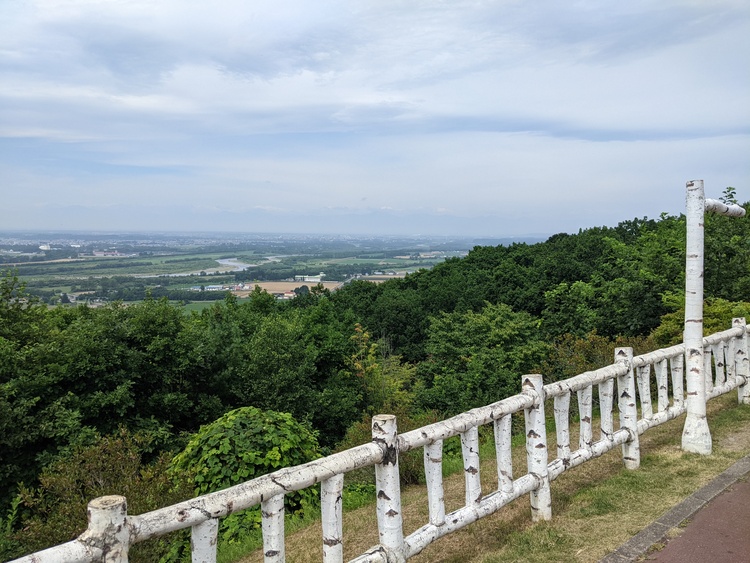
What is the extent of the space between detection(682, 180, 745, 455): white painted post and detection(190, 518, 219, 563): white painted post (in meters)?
5.38

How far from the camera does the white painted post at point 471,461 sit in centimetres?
411

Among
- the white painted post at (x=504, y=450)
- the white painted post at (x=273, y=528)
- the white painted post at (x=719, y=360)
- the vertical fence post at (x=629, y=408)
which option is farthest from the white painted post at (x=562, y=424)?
the white painted post at (x=719, y=360)

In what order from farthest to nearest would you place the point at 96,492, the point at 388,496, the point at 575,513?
the point at 96,492 < the point at 575,513 < the point at 388,496

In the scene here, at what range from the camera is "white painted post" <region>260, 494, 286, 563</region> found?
299 centimetres

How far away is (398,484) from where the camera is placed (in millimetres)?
3641

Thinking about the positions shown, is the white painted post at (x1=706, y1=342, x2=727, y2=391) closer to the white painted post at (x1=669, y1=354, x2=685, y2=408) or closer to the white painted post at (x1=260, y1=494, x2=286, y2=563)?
the white painted post at (x1=669, y1=354, x2=685, y2=408)

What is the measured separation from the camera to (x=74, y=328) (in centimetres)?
1603

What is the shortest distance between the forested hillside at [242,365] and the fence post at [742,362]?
376cm

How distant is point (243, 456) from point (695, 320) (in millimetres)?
5635

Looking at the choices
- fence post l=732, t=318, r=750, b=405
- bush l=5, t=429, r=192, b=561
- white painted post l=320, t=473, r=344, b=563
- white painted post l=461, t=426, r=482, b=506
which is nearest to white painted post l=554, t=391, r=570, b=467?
white painted post l=461, t=426, r=482, b=506

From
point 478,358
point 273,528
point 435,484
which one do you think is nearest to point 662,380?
point 435,484

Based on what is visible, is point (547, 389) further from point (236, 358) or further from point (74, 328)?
point (236, 358)

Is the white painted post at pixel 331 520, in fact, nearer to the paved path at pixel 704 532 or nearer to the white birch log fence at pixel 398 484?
the white birch log fence at pixel 398 484

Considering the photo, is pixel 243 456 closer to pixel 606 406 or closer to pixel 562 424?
pixel 562 424
